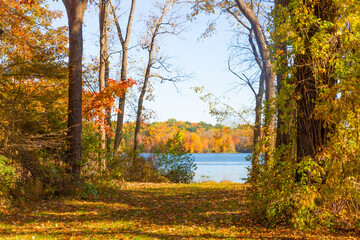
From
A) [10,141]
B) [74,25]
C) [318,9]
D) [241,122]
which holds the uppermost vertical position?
[74,25]

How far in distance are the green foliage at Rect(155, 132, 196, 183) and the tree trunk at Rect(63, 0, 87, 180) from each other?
18.5 ft

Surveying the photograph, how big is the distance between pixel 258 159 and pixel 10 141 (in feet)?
16.9

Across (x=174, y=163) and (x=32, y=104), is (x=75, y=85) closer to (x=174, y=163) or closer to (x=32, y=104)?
(x=32, y=104)

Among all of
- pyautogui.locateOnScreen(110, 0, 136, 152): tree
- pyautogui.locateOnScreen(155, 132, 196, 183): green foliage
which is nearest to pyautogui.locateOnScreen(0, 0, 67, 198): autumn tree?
pyautogui.locateOnScreen(110, 0, 136, 152): tree

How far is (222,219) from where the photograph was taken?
6977 millimetres

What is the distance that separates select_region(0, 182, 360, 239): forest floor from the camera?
572 centimetres

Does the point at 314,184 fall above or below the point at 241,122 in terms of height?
below

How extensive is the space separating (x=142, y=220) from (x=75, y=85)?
14.9 feet

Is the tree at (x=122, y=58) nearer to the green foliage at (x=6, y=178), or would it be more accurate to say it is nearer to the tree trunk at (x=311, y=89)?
the green foliage at (x=6, y=178)

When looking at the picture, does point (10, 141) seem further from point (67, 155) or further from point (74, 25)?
point (74, 25)

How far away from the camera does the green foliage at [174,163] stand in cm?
1498

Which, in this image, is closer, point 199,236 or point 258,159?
point 199,236

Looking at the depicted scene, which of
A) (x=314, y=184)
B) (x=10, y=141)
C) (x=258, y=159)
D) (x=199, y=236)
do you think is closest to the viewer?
(x=199, y=236)

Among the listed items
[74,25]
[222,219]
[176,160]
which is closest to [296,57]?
[222,219]
